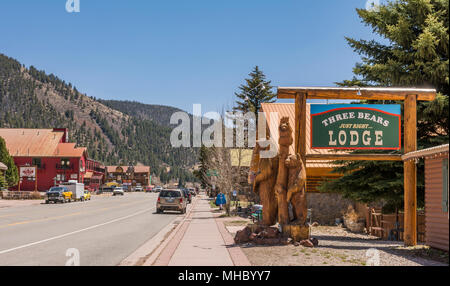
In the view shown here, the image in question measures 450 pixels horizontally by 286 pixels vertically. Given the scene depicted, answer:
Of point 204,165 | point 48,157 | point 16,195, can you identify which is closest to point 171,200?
point 204,165

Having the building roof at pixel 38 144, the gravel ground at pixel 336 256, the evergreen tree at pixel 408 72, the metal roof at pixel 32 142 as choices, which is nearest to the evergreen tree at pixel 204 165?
the building roof at pixel 38 144

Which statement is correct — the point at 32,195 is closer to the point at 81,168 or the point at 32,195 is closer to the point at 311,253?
the point at 81,168

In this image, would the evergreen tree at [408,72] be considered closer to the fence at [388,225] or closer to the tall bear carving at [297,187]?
the fence at [388,225]

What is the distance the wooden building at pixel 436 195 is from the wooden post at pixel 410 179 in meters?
0.74

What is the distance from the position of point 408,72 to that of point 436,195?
18.2 ft

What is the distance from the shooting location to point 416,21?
54.2ft

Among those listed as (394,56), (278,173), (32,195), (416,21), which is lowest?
(32,195)

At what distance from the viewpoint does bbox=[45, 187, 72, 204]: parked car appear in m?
48.3

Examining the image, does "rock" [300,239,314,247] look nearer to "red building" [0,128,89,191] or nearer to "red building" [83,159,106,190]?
"red building" [0,128,89,191]

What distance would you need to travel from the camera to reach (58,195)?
4884 centimetres

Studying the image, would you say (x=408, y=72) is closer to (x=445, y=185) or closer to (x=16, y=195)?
(x=445, y=185)
